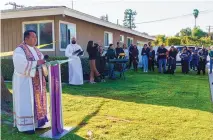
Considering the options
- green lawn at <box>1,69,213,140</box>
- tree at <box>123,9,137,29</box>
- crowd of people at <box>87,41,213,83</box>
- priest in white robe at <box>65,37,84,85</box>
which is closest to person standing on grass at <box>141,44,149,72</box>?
crowd of people at <box>87,41,213,83</box>

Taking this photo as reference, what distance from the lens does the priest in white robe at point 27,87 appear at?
5543mm

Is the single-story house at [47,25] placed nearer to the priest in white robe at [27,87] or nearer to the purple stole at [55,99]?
the priest in white robe at [27,87]

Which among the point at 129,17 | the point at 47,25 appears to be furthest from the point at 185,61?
the point at 129,17

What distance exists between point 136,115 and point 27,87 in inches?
104

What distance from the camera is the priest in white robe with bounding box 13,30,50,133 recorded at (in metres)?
5.54

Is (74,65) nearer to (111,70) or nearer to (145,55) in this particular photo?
(111,70)

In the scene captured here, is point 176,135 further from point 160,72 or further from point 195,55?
point 195,55

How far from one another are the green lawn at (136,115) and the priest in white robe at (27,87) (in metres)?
0.28

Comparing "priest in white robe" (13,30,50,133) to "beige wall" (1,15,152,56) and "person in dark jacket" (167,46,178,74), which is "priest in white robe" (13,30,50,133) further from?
"person in dark jacket" (167,46,178,74)

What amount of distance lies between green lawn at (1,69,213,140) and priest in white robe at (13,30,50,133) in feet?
0.91

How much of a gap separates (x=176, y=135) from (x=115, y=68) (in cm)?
903

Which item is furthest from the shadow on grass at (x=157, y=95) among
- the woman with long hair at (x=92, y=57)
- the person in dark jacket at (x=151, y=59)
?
the person in dark jacket at (x=151, y=59)

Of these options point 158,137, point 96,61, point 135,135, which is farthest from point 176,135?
point 96,61

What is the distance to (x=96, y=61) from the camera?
13.9m
